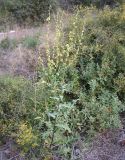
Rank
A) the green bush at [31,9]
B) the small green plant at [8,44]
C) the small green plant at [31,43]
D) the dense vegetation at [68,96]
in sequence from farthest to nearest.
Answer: the green bush at [31,9] < the small green plant at [8,44] < the small green plant at [31,43] < the dense vegetation at [68,96]

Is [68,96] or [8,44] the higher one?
[8,44]

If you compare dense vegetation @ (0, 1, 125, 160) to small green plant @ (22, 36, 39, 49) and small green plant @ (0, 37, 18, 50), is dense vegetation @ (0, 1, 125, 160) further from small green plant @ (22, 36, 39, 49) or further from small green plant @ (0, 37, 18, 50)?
small green plant @ (0, 37, 18, 50)

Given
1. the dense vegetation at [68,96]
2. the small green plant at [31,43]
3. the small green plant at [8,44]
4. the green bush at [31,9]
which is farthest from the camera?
the green bush at [31,9]

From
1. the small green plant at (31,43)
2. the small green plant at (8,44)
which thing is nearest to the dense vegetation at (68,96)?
the small green plant at (31,43)

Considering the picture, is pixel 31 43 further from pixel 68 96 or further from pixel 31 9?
pixel 31 9

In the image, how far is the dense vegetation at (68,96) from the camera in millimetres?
4820

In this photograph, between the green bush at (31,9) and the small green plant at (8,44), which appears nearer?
the small green plant at (8,44)

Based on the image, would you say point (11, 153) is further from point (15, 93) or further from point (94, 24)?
point (94, 24)

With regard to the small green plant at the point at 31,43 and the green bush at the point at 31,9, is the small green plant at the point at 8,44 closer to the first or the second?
the small green plant at the point at 31,43

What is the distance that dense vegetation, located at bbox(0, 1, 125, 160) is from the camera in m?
4.82

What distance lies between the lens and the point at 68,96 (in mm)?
5906

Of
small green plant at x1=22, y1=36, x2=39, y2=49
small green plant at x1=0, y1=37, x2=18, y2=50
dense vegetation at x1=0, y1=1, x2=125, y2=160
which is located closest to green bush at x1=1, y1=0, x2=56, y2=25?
small green plant at x1=0, y1=37, x2=18, y2=50

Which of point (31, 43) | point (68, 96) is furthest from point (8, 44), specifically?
point (68, 96)

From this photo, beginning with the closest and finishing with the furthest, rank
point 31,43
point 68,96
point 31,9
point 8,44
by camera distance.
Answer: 1. point 68,96
2. point 31,43
3. point 8,44
4. point 31,9
